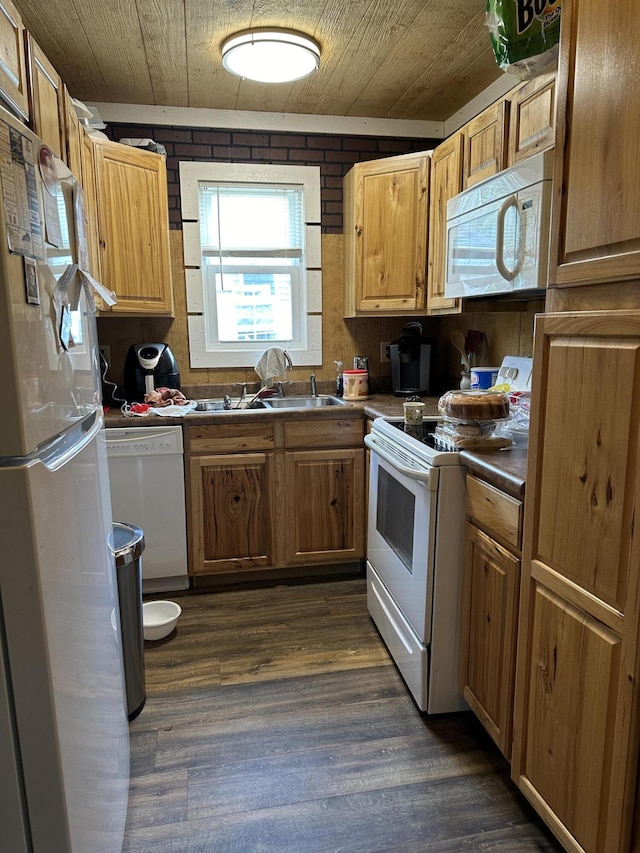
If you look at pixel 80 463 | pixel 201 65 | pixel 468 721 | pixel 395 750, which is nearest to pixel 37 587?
pixel 80 463

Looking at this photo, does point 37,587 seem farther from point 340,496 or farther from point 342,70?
point 342,70

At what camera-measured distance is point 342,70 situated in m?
2.60

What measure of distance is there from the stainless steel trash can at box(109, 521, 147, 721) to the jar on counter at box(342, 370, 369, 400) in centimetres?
155

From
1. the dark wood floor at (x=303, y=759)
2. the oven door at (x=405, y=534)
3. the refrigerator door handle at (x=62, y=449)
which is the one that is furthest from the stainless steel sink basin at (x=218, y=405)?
the refrigerator door handle at (x=62, y=449)

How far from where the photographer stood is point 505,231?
1.94 metres

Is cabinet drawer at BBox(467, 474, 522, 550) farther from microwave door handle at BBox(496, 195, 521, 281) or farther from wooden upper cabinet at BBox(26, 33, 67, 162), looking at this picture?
wooden upper cabinet at BBox(26, 33, 67, 162)

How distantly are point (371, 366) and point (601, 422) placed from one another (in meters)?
2.43

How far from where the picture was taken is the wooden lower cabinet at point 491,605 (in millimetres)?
1490


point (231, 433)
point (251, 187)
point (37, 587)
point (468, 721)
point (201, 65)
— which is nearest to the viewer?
point (37, 587)

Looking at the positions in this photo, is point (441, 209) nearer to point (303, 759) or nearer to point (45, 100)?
point (45, 100)

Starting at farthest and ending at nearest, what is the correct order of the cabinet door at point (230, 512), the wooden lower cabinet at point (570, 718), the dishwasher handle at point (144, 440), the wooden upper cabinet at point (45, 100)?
the cabinet door at point (230, 512), the dishwasher handle at point (144, 440), the wooden upper cabinet at point (45, 100), the wooden lower cabinet at point (570, 718)

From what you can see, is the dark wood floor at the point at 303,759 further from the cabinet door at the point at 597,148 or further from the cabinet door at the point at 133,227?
the cabinet door at the point at 133,227

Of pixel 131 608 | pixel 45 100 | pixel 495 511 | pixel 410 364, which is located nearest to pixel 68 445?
pixel 131 608

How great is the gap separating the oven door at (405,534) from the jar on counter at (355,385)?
772mm
